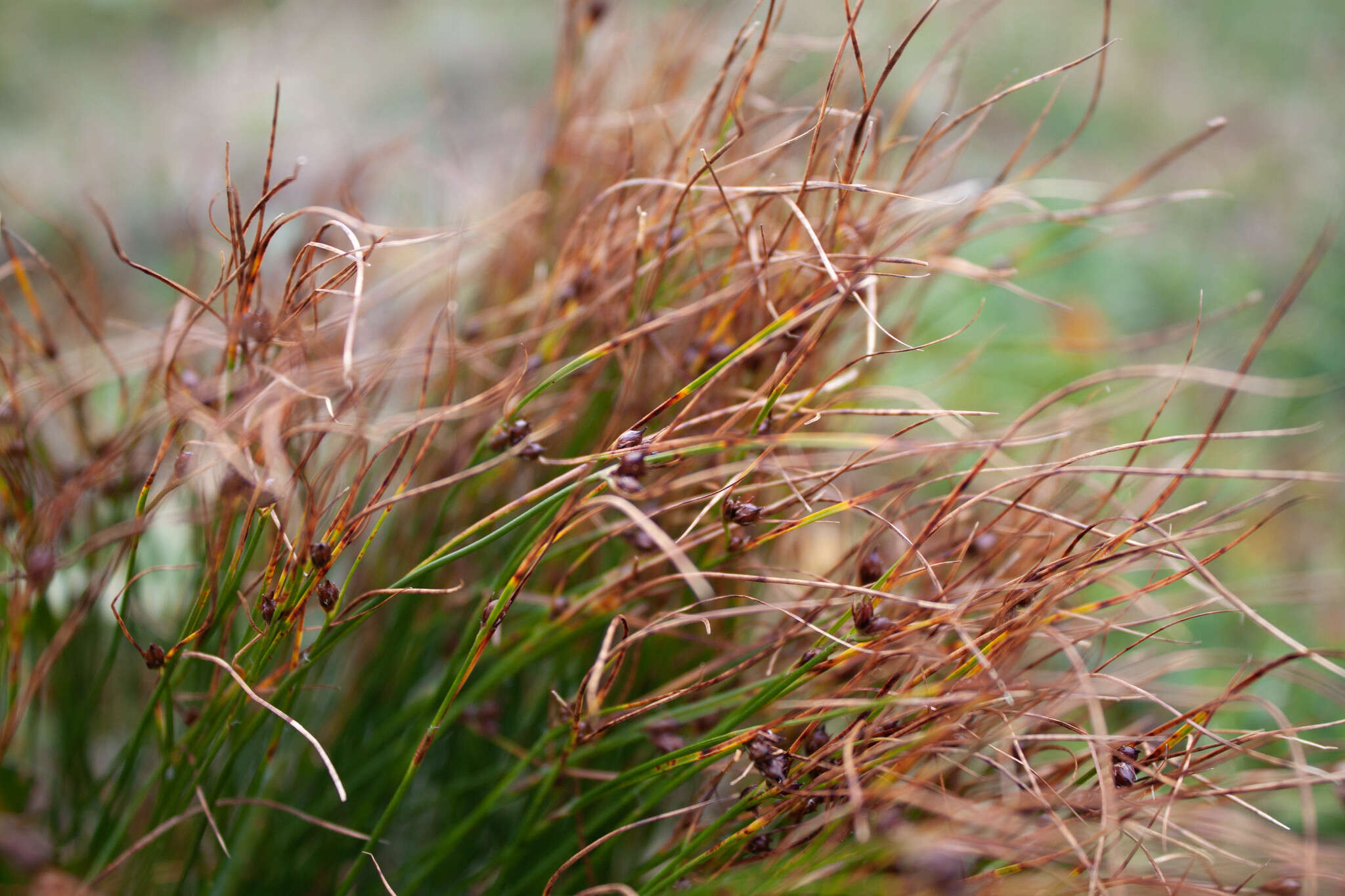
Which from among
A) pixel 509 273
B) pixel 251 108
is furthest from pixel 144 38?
pixel 509 273

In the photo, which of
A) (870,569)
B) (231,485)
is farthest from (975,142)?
(231,485)

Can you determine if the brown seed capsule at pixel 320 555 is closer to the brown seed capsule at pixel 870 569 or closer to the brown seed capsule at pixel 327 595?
the brown seed capsule at pixel 327 595

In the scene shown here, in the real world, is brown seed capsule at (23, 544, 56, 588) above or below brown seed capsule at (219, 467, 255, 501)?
below

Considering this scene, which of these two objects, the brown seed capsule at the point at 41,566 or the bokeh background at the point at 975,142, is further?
the bokeh background at the point at 975,142

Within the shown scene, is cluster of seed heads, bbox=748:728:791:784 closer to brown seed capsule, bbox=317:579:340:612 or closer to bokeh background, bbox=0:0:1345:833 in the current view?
brown seed capsule, bbox=317:579:340:612

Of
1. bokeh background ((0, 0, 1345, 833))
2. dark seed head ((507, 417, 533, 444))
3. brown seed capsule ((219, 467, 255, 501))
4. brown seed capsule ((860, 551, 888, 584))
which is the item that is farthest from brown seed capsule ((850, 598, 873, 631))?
bokeh background ((0, 0, 1345, 833))

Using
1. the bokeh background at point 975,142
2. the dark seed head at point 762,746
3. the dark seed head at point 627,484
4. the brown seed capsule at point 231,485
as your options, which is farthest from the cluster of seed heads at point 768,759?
the bokeh background at point 975,142
